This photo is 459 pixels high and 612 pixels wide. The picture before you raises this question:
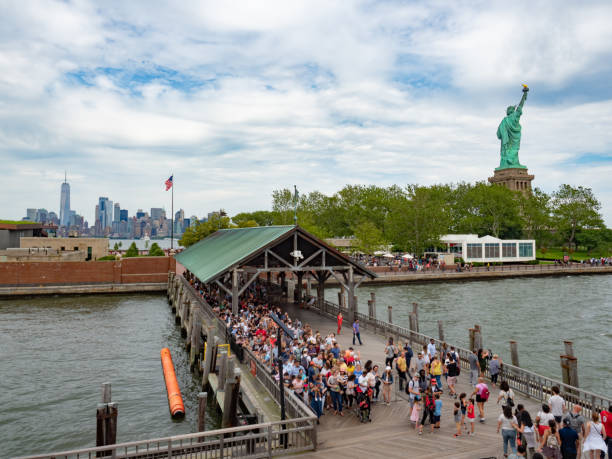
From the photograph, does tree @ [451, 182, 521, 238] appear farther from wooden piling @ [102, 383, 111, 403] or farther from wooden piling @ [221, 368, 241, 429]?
wooden piling @ [102, 383, 111, 403]

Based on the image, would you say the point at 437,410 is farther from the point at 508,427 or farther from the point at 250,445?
the point at 250,445

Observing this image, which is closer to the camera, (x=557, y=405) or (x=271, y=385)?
(x=557, y=405)

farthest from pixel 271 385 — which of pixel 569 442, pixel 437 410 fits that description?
pixel 569 442

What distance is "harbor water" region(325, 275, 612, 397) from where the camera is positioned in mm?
25984

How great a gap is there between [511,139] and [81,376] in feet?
435

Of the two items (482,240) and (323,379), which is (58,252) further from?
(482,240)

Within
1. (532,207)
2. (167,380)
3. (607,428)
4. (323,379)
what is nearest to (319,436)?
(323,379)

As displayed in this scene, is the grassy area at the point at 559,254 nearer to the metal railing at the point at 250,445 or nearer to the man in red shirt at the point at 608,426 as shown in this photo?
the man in red shirt at the point at 608,426

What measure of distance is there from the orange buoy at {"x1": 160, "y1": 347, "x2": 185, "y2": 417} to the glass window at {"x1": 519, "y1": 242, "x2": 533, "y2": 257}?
238ft

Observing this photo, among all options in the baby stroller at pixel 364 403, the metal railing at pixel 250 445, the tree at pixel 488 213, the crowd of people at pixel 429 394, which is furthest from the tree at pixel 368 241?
the metal railing at pixel 250 445

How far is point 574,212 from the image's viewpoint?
97.2m

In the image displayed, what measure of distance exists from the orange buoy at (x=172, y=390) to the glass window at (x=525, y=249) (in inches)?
2851

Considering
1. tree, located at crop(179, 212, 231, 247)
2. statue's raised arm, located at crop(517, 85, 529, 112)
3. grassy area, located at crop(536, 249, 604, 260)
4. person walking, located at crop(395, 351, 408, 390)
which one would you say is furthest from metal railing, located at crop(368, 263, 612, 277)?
statue's raised arm, located at crop(517, 85, 529, 112)

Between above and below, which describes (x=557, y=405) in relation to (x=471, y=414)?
above
